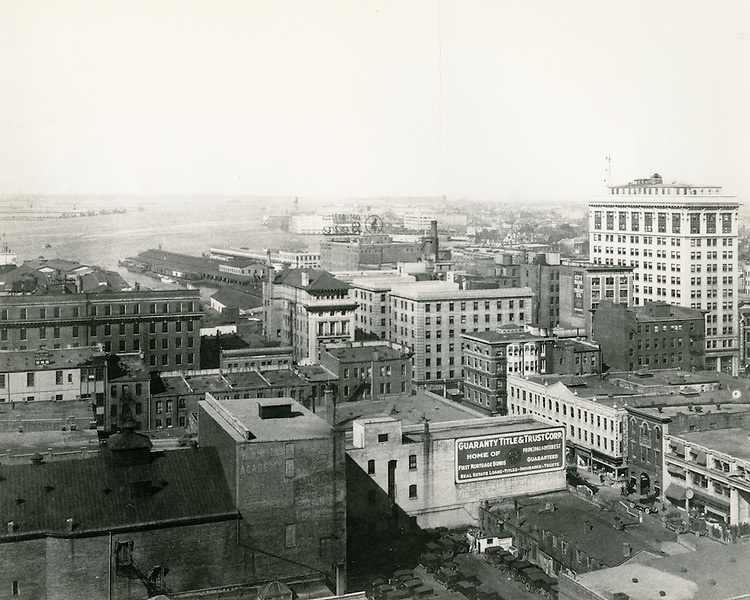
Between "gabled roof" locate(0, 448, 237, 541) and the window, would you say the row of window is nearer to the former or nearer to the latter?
"gabled roof" locate(0, 448, 237, 541)

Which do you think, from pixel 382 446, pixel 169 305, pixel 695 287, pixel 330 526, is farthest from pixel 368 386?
pixel 695 287

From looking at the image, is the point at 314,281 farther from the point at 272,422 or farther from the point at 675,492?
the point at 272,422

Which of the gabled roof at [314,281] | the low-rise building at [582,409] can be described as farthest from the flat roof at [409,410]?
the gabled roof at [314,281]

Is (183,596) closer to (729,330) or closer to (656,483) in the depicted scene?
(656,483)

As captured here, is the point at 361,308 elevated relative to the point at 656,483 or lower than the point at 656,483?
elevated

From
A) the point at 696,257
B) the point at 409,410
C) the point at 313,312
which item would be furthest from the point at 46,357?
the point at 696,257
